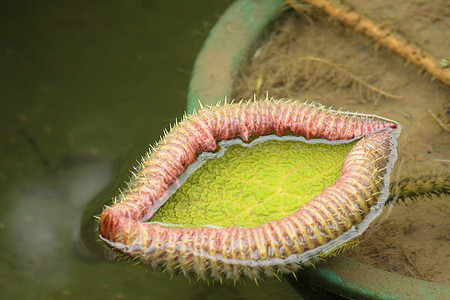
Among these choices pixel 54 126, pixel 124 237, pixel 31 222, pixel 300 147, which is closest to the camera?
pixel 124 237

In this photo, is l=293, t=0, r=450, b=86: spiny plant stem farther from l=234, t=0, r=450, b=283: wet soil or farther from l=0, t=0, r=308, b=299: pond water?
l=0, t=0, r=308, b=299: pond water

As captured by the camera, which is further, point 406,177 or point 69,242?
point 69,242

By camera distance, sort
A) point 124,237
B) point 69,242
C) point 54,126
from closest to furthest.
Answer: point 124,237 → point 69,242 → point 54,126

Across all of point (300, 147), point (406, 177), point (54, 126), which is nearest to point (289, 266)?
point (300, 147)

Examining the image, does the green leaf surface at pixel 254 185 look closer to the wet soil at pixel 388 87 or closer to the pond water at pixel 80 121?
the wet soil at pixel 388 87

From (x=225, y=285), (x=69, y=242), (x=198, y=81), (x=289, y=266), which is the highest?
(x=198, y=81)

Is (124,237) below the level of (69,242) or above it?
above

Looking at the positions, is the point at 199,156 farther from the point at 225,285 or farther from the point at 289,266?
the point at 225,285
